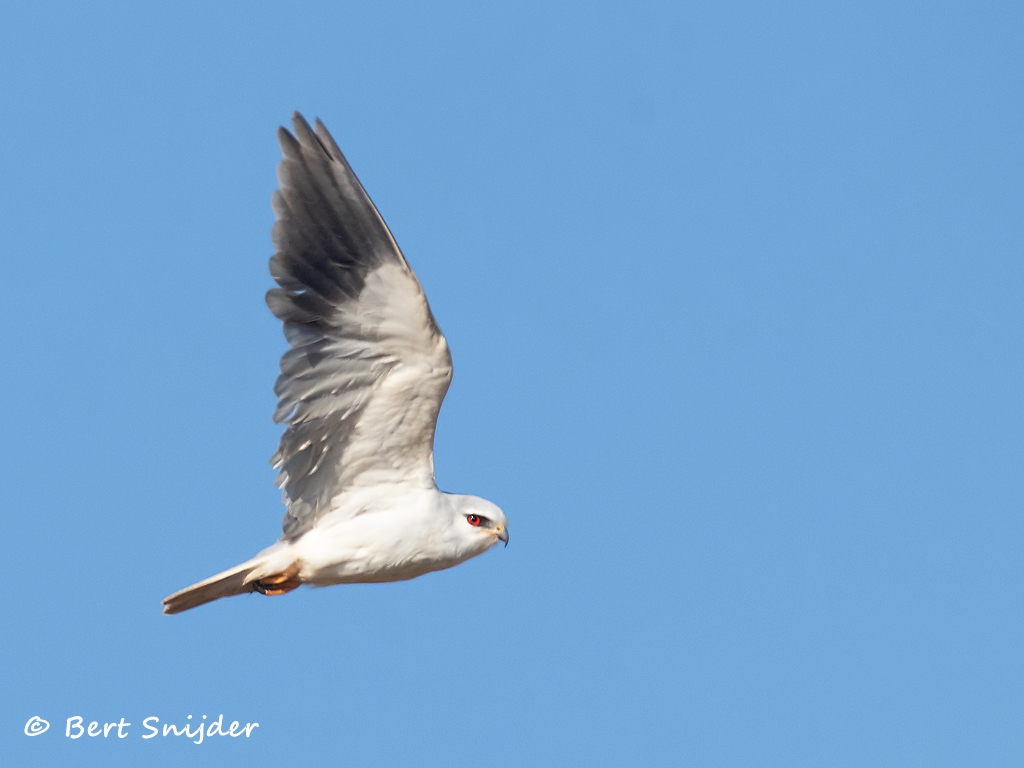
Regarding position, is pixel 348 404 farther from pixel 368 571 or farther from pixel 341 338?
pixel 368 571

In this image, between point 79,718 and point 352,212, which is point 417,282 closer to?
point 352,212

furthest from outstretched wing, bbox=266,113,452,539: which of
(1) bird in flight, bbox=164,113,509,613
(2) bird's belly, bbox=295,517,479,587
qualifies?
(2) bird's belly, bbox=295,517,479,587

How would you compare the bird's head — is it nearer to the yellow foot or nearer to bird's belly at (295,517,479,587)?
bird's belly at (295,517,479,587)

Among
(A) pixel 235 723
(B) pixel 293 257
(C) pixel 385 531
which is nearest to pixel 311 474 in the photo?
(C) pixel 385 531

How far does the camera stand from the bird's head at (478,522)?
11266 millimetres

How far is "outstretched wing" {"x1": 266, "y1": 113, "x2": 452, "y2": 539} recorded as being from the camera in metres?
10.2

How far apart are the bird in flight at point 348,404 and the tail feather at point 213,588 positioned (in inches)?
0.4

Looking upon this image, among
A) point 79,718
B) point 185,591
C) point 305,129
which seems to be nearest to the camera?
point 305,129

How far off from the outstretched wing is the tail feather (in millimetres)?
583

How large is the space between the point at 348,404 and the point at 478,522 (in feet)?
4.59

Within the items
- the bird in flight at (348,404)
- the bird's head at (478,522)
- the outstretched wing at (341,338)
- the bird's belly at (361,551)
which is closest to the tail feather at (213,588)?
the bird in flight at (348,404)

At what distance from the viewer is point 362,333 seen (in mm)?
10539

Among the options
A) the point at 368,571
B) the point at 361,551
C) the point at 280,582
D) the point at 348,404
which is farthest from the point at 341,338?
the point at 280,582

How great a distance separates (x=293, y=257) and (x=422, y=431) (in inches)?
61.7
